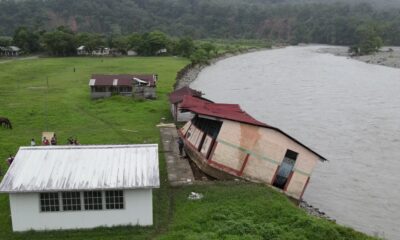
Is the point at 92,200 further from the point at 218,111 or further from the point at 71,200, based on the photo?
the point at 218,111

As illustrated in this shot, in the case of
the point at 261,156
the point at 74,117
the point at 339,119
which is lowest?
the point at 339,119

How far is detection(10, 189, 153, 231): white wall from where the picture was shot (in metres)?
21.8

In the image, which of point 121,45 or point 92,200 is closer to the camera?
point 92,200

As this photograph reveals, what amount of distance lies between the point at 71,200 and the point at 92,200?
3.29 feet

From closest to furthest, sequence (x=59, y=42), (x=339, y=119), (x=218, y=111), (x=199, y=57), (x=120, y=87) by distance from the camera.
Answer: (x=218, y=111) → (x=339, y=119) → (x=120, y=87) → (x=199, y=57) → (x=59, y=42)

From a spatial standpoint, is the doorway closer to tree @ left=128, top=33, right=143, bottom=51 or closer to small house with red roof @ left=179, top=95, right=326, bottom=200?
small house with red roof @ left=179, top=95, right=326, bottom=200

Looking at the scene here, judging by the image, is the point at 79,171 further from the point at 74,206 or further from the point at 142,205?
the point at 142,205

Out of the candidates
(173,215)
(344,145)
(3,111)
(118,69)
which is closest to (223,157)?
(173,215)

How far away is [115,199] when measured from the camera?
22.3m

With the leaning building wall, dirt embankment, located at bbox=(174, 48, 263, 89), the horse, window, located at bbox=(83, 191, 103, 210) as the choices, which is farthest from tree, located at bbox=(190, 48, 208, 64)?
window, located at bbox=(83, 191, 103, 210)

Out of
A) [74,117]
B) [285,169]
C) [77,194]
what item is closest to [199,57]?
[74,117]

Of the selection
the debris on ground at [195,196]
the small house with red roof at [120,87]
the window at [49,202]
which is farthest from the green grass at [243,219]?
the small house with red roof at [120,87]

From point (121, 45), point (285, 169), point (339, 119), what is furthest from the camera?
point (121, 45)

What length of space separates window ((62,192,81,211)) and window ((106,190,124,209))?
1395 mm
